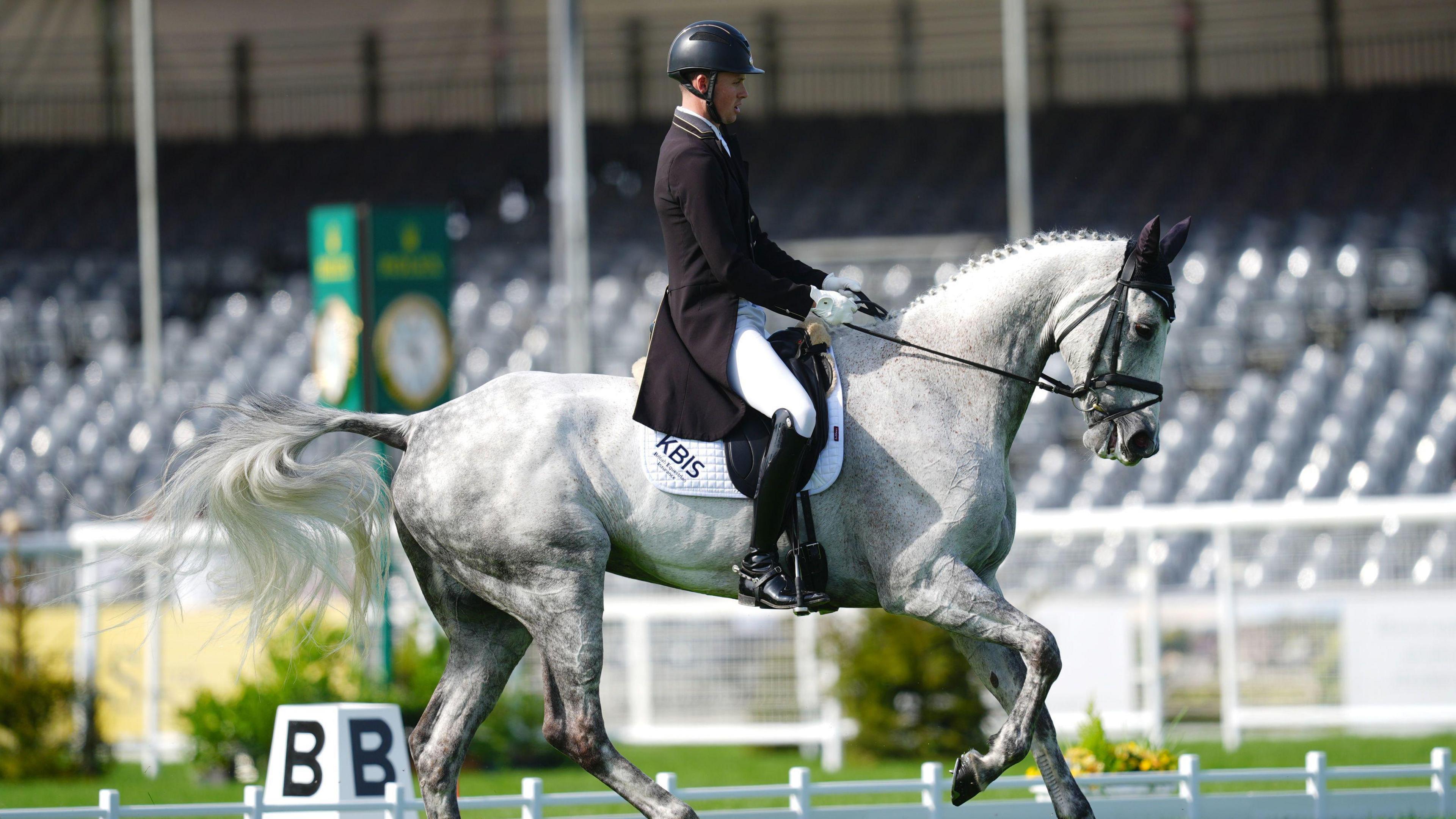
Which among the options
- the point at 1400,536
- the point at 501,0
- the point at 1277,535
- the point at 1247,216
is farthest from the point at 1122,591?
the point at 501,0

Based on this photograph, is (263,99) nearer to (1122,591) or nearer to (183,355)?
(183,355)

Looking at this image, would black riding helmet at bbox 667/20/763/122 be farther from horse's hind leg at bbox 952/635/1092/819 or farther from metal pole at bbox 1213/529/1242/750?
metal pole at bbox 1213/529/1242/750

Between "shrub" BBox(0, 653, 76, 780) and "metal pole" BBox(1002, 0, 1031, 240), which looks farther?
"metal pole" BBox(1002, 0, 1031, 240)

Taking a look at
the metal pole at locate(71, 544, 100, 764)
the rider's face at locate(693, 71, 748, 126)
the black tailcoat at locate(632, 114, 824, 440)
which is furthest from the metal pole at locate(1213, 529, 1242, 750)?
the metal pole at locate(71, 544, 100, 764)

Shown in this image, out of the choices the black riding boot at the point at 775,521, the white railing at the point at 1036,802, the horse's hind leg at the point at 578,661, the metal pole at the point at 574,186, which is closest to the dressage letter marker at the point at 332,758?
the white railing at the point at 1036,802

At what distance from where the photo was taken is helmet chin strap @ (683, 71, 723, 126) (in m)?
5.13

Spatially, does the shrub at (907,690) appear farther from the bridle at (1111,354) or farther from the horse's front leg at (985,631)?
the horse's front leg at (985,631)

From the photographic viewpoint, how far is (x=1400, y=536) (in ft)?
34.8

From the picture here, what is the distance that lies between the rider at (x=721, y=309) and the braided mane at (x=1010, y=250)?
31 cm

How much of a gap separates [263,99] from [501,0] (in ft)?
12.9

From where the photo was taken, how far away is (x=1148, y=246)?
503cm

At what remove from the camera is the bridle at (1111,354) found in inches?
200

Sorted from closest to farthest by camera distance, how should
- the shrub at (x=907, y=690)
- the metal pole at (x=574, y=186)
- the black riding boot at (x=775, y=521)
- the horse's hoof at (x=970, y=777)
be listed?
the horse's hoof at (x=970, y=777) < the black riding boot at (x=775, y=521) < the shrub at (x=907, y=690) < the metal pole at (x=574, y=186)

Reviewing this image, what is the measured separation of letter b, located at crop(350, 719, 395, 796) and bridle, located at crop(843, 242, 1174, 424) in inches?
102
